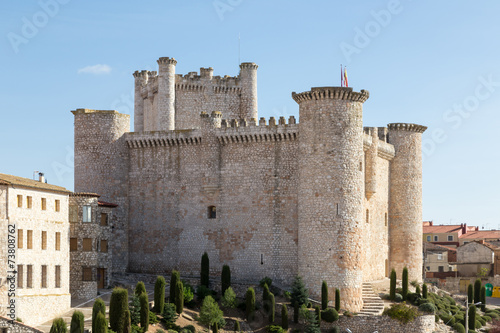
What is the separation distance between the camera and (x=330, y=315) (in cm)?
5247

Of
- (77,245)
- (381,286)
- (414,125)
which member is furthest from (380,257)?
(77,245)

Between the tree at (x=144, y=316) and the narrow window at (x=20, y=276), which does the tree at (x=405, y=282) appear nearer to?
the tree at (x=144, y=316)

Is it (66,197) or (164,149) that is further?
(164,149)

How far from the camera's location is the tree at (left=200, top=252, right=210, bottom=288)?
2184 inches

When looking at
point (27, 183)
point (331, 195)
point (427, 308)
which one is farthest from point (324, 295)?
point (27, 183)

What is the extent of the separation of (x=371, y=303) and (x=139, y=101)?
79.1 ft

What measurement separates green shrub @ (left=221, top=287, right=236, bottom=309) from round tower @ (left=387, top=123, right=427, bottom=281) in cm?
1764

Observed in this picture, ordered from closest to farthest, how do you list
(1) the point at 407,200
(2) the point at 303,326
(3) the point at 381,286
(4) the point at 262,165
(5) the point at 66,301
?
(5) the point at 66,301, (2) the point at 303,326, (4) the point at 262,165, (3) the point at 381,286, (1) the point at 407,200

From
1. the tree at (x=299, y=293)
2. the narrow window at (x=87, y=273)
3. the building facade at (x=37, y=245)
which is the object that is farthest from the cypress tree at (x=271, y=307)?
the building facade at (x=37, y=245)

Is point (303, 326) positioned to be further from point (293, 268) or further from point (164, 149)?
point (164, 149)

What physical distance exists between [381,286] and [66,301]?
2297 cm

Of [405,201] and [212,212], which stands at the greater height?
[405,201]

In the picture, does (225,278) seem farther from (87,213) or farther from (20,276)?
(20,276)

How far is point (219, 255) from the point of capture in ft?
190
